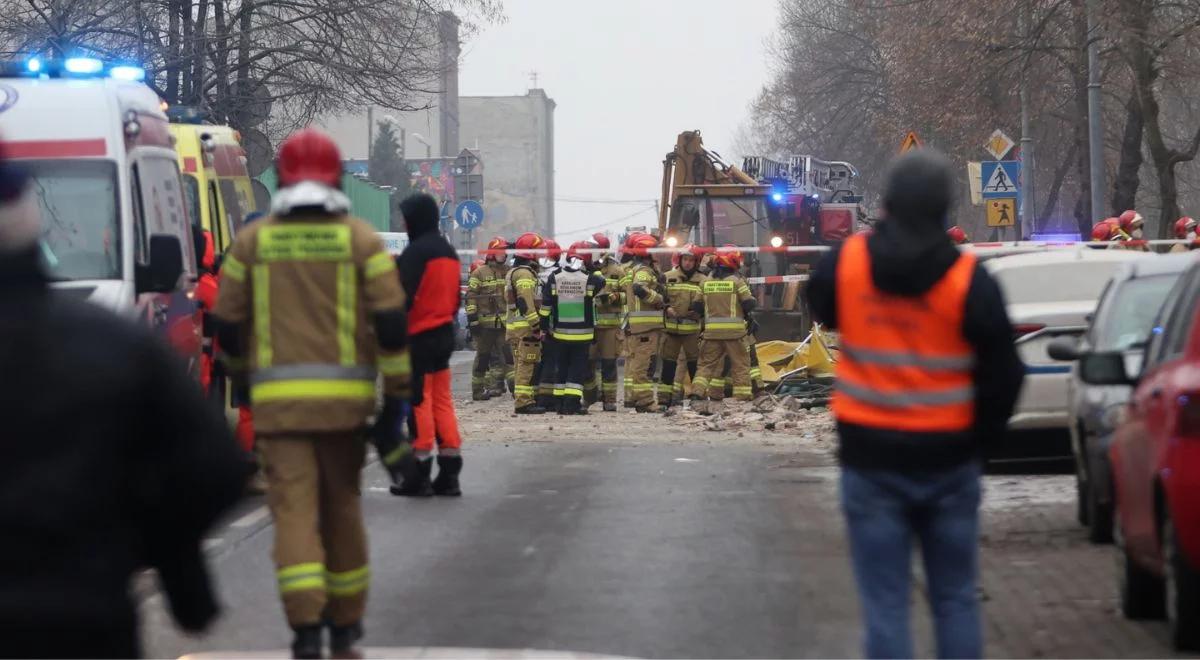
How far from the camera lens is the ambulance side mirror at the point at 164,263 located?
10.7 metres

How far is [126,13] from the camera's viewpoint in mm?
29797

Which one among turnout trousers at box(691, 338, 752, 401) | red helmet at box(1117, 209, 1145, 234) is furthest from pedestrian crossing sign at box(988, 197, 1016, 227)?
turnout trousers at box(691, 338, 752, 401)

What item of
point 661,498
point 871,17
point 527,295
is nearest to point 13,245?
point 661,498

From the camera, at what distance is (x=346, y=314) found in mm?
7047

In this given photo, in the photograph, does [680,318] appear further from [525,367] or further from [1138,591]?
[1138,591]

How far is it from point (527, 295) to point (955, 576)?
16.3 metres

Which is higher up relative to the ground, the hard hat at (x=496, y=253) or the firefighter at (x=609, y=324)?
the hard hat at (x=496, y=253)

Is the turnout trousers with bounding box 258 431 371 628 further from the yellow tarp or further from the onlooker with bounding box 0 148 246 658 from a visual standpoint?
the yellow tarp

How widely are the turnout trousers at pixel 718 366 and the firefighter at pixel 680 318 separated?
34 cm

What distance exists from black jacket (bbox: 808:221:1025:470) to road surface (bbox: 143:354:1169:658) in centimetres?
212

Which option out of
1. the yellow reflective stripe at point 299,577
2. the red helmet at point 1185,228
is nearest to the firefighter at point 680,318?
the red helmet at point 1185,228

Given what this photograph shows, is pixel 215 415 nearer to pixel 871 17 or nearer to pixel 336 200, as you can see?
pixel 336 200

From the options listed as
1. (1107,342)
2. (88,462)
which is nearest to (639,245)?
(1107,342)

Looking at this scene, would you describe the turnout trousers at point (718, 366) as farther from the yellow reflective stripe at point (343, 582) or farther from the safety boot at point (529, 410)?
the yellow reflective stripe at point (343, 582)
